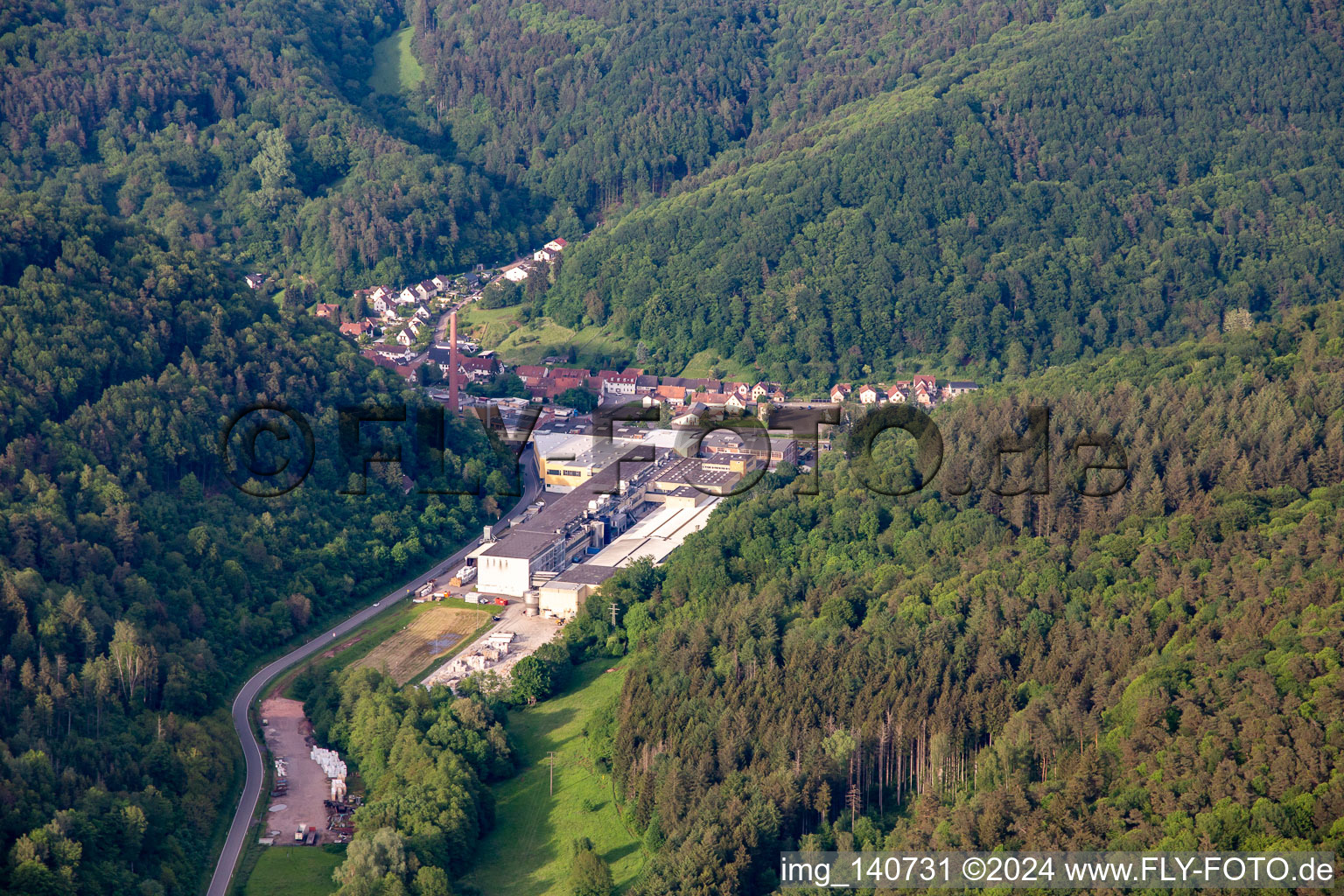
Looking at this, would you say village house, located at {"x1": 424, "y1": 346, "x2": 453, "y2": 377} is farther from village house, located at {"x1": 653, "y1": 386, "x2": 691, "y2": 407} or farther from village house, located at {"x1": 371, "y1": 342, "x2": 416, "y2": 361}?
village house, located at {"x1": 653, "y1": 386, "x2": 691, "y2": 407}

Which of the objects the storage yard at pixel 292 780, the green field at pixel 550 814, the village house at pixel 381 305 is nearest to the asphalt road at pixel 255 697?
the storage yard at pixel 292 780

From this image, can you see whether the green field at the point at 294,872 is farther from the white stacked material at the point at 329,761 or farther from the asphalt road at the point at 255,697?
the white stacked material at the point at 329,761

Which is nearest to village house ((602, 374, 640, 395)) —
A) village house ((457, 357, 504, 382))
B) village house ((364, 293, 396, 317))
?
village house ((457, 357, 504, 382))

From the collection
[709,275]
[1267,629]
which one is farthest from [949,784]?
[709,275]

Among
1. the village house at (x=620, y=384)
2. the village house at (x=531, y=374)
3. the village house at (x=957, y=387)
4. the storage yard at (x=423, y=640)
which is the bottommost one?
the storage yard at (x=423, y=640)

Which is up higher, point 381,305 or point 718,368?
point 381,305

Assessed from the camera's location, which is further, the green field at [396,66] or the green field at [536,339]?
the green field at [396,66]

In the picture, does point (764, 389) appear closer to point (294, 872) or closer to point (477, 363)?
point (477, 363)

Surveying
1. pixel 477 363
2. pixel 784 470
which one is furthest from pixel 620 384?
pixel 784 470
